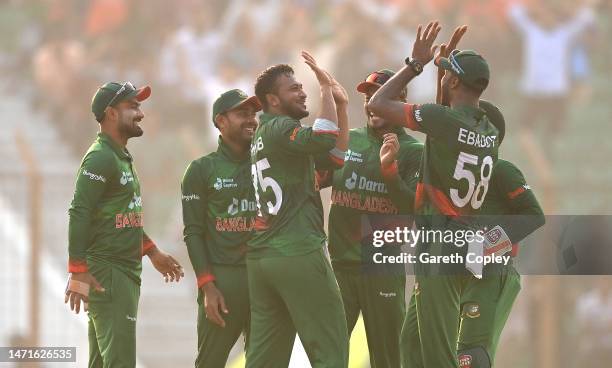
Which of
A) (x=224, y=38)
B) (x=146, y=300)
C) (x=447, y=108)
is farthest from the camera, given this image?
(x=224, y=38)

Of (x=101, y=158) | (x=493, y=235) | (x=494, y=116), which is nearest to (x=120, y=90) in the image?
(x=101, y=158)

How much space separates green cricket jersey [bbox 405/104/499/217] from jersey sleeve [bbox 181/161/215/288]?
137cm

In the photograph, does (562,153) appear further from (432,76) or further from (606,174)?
(432,76)

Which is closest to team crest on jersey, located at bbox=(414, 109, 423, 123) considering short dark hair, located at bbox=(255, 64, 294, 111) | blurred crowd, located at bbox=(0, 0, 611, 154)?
short dark hair, located at bbox=(255, 64, 294, 111)

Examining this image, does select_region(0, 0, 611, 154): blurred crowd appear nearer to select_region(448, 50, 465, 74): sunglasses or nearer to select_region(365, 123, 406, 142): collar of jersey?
select_region(365, 123, 406, 142): collar of jersey

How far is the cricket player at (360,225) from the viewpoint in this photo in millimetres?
8234

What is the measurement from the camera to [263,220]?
7.52 metres

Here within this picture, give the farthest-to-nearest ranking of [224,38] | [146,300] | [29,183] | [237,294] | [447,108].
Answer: [224,38] → [146,300] → [29,183] → [237,294] → [447,108]

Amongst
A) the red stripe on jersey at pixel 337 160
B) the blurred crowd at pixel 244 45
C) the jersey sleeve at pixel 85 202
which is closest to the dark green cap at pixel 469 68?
the red stripe on jersey at pixel 337 160

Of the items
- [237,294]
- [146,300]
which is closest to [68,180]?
[146,300]

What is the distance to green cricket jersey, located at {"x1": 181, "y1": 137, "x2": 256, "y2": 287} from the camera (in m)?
8.13

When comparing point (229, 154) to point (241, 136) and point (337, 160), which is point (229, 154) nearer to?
point (241, 136)

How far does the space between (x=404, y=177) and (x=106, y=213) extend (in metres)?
1.75

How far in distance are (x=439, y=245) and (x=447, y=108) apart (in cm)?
72
